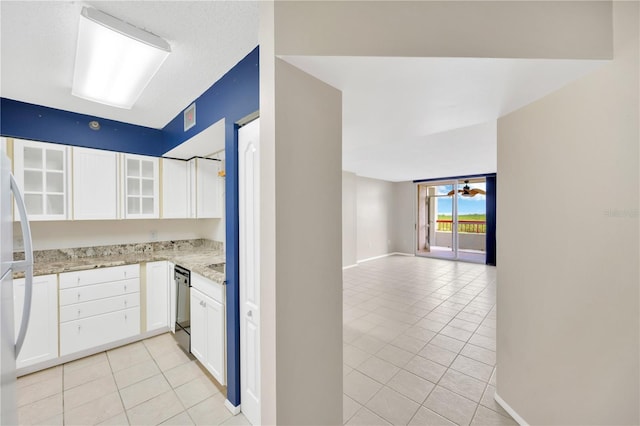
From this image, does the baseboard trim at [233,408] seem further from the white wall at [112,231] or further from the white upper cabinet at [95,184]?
the white upper cabinet at [95,184]

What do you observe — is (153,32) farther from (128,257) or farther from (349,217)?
(349,217)

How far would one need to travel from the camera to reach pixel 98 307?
2529 mm

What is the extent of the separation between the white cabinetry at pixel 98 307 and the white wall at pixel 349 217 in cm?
442

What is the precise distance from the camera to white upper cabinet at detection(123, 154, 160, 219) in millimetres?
2926

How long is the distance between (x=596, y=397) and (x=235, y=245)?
2.20 m

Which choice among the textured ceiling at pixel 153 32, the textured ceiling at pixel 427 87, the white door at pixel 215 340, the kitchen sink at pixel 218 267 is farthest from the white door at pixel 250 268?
the kitchen sink at pixel 218 267

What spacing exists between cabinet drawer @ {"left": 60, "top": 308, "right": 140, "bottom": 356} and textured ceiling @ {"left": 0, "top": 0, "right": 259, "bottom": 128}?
2267mm

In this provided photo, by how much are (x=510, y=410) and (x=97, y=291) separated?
3.89 meters

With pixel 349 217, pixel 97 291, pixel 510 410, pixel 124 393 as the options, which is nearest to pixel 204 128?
pixel 97 291

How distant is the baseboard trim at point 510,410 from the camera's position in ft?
5.33

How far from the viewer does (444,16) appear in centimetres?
97

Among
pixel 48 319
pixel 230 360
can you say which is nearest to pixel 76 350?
pixel 48 319

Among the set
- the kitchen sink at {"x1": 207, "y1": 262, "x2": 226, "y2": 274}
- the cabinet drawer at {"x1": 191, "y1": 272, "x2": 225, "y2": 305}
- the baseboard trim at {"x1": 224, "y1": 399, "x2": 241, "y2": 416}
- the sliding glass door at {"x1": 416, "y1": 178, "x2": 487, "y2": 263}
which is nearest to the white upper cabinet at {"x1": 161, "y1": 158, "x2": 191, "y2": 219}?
the kitchen sink at {"x1": 207, "y1": 262, "x2": 226, "y2": 274}

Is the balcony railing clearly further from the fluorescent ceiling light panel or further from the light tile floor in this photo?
the fluorescent ceiling light panel
